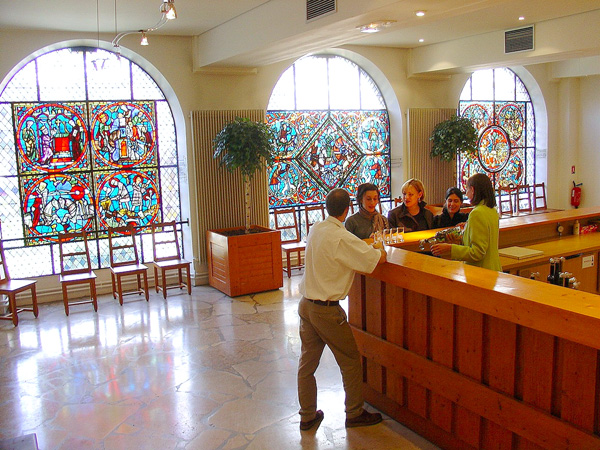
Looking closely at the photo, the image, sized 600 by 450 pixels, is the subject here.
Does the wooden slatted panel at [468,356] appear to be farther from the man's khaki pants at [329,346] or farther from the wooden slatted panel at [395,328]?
the man's khaki pants at [329,346]

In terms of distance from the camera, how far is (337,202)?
3881mm

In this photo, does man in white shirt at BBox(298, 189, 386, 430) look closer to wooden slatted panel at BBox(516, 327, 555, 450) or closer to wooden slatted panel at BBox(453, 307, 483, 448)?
wooden slatted panel at BBox(453, 307, 483, 448)

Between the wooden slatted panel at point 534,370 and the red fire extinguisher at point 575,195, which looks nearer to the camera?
the wooden slatted panel at point 534,370

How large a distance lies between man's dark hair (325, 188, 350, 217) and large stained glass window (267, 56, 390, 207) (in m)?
5.40

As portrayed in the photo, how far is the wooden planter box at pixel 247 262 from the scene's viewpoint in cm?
783

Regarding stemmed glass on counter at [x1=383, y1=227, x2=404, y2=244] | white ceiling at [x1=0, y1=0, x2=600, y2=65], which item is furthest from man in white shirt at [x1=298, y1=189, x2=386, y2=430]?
white ceiling at [x1=0, y1=0, x2=600, y2=65]

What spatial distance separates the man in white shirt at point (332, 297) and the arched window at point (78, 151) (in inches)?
188

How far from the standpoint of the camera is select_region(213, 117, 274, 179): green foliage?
7.82 m

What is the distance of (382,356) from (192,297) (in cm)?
423

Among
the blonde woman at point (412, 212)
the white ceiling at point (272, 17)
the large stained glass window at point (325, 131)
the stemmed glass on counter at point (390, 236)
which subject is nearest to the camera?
the stemmed glass on counter at point (390, 236)

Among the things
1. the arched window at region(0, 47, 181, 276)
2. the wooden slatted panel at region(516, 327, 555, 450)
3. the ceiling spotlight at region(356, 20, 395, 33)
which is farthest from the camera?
the arched window at region(0, 47, 181, 276)

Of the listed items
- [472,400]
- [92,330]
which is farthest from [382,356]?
[92,330]

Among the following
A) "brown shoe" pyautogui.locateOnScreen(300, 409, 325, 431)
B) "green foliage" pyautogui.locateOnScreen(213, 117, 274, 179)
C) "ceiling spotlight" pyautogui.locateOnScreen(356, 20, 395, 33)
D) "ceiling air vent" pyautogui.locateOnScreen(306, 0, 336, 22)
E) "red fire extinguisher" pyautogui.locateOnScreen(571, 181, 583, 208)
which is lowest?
"brown shoe" pyautogui.locateOnScreen(300, 409, 325, 431)

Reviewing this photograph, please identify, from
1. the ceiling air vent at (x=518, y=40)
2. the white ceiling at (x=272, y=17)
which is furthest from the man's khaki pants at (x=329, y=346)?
the ceiling air vent at (x=518, y=40)
